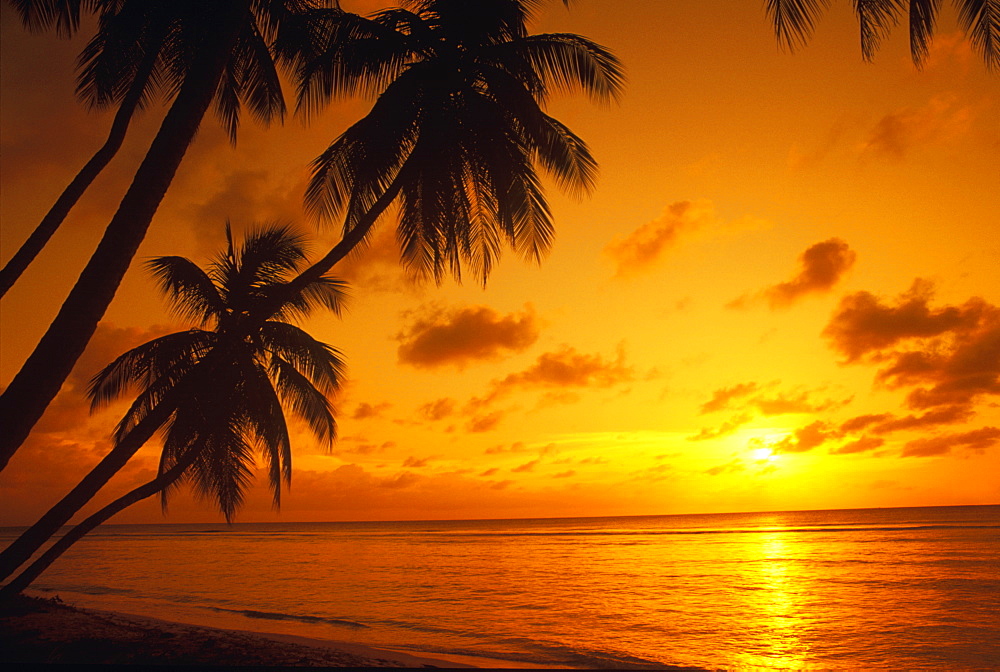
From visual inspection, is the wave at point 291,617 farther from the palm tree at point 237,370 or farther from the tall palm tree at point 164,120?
the tall palm tree at point 164,120

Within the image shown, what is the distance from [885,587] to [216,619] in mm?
16983

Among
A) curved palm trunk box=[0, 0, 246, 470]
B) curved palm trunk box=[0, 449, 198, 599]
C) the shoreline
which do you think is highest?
curved palm trunk box=[0, 0, 246, 470]

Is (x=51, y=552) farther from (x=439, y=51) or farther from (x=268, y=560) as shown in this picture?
(x=268, y=560)

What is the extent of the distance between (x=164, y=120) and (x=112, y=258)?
52.7 inches

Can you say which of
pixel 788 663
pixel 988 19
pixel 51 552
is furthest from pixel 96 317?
pixel 788 663

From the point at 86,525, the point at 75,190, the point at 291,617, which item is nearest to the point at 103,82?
the point at 75,190

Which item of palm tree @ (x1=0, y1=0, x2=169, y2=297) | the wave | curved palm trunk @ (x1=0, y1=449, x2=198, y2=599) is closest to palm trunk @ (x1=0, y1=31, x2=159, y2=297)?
palm tree @ (x1=0, y1=0, x2=169, y2=297)

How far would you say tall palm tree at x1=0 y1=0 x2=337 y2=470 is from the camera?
4.58m

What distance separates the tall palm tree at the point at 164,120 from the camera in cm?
458

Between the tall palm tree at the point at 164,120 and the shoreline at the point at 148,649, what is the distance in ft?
11.1

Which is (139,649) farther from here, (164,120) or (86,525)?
(164,120)

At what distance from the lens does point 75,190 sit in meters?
6.52

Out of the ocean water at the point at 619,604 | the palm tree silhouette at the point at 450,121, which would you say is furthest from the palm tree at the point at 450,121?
the ocean water at the point at 619,604

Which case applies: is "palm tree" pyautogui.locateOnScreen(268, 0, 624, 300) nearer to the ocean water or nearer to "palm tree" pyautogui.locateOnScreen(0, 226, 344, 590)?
"palm tree" pyautogui.locateOnScreen(0, 226, 344, 590)
